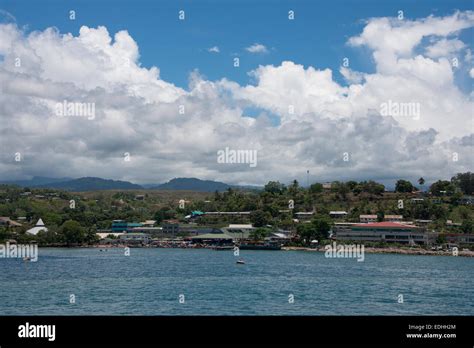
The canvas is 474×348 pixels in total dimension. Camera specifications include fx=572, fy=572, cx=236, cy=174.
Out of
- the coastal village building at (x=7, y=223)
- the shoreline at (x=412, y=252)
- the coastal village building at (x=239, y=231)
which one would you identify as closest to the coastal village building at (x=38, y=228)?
the coastal village building at (x=7, y=223)

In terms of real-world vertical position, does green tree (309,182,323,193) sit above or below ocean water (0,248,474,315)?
above

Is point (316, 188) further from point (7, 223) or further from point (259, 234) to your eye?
point (7, 223)

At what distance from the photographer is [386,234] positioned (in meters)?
76.1

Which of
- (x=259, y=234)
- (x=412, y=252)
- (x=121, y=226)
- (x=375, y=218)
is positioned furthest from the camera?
(x=121, y=226)

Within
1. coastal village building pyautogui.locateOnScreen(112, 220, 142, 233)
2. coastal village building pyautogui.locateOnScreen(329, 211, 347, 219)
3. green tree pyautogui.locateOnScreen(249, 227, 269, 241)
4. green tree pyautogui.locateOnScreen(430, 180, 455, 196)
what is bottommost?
green tree pyautogui.locateOnScreen(249, 227, 269, 241)

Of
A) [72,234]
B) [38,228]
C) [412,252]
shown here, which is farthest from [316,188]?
[38,228]

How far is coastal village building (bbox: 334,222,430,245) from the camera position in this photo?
75438 millimetres

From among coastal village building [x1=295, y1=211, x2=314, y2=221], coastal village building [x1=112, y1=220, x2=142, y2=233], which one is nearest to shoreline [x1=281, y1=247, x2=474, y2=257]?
coastal village building [x1=295, y1=211, x2=314, y2=221]

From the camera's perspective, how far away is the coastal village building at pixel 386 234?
247ft

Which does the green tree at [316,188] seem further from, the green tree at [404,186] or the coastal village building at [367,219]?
the coastal village building at [367,219]

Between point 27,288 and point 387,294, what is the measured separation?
1826cm

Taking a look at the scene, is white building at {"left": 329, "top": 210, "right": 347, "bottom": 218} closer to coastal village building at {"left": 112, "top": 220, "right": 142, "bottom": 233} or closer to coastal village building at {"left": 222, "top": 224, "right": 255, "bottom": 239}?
coastal village building at {"left": 222, "top": 224, "right": 255, "bottom": 239}
